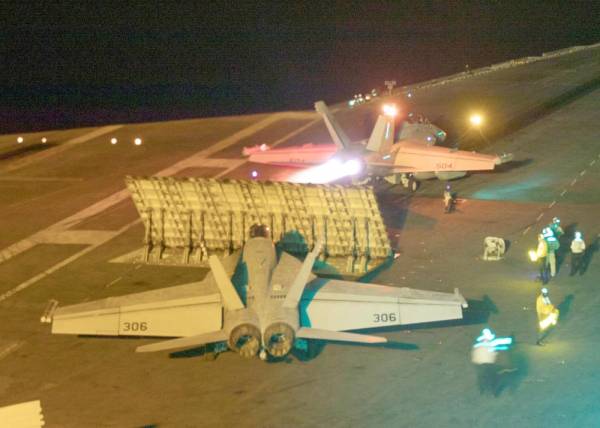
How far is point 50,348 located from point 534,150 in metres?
31.4

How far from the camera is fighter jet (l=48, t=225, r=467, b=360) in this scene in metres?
22.1

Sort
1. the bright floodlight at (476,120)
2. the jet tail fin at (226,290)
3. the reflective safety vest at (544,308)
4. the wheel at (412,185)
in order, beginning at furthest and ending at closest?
the bright floodlight at (476,120) < the wheel at (412,185) < the reflective safety vest at (544,308) < the jet tail fin at (226,290)

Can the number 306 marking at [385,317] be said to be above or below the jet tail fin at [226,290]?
below

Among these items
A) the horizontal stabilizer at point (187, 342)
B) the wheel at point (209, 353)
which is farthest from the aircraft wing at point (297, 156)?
the horizontal stabilizer at point (187, 342)

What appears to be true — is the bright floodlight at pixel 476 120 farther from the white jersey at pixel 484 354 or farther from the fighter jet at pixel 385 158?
the white jersey at pixel 484 354

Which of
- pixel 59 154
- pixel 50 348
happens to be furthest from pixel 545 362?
pixel 59 154

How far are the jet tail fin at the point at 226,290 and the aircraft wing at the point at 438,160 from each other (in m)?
18.4

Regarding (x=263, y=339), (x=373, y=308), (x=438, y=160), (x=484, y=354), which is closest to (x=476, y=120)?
(x=438, y=160)

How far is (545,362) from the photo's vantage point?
22.2m

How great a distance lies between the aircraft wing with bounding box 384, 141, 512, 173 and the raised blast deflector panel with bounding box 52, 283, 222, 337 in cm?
1846

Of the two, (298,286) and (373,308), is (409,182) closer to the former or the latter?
(373,308)

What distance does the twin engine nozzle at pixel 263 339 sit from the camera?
2189 cm

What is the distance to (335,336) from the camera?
21531mm

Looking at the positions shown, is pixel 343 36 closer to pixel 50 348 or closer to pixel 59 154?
pixel 59 154
